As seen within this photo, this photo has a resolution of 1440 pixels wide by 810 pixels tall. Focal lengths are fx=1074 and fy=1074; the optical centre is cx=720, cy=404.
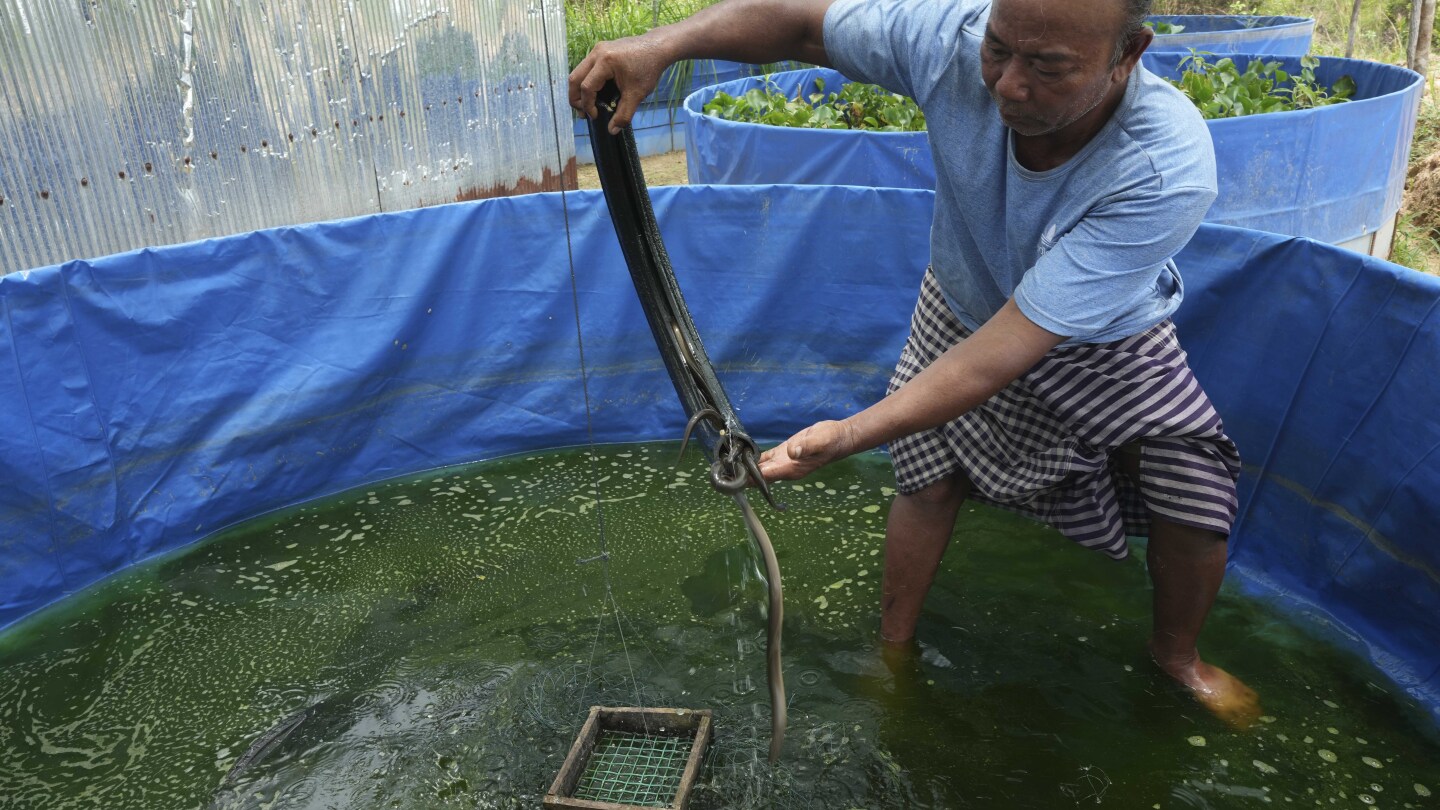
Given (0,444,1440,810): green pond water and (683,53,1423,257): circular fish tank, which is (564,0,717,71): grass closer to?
(683,53,1423,257): circular fish tank

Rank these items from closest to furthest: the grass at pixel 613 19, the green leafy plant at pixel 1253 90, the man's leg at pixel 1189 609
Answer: the man's leg at pixel 1189 609, the green leafy plant at pixel 1253 90, the grass at pixel 613 19

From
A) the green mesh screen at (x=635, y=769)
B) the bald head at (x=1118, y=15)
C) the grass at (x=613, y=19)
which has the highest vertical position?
the bald head at (x=1118, y=15)

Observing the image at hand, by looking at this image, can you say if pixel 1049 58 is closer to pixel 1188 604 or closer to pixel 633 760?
pixel 1188 604

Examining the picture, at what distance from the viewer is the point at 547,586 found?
280cm

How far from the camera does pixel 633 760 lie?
7.08 feet

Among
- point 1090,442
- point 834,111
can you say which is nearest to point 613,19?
point 834,111

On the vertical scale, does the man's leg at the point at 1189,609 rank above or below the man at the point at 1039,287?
below

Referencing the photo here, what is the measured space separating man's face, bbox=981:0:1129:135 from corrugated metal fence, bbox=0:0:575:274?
2135 millimetres

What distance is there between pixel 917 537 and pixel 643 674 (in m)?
0.71

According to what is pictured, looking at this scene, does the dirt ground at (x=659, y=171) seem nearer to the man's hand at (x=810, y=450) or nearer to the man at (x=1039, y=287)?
the man at (x=1039, y=287)

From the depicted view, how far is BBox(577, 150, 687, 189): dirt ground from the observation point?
7.46 metres

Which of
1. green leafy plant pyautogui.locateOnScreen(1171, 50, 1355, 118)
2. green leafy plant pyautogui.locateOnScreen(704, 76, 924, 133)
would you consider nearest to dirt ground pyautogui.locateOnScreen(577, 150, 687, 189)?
green leafy plant pyautogui.locateOnScreen(704, 76, 924, 133)

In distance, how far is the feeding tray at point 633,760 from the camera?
6.60 ft

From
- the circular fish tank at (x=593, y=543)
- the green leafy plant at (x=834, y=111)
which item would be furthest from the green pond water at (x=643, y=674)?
the green leafy plant at (x=834, y=111)
